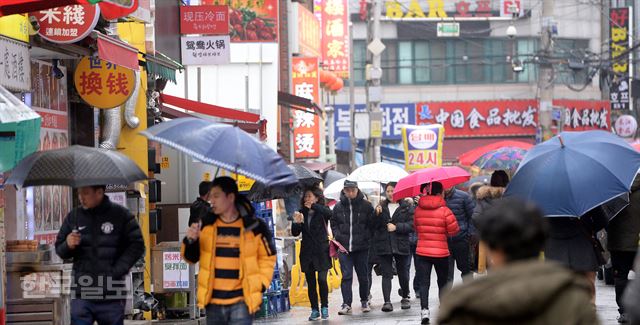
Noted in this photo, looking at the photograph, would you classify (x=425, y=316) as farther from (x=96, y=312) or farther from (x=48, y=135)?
(x=96, y=312)

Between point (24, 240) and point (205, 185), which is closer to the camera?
point (24, 240)

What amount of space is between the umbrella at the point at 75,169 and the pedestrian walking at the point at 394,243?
8.20 m

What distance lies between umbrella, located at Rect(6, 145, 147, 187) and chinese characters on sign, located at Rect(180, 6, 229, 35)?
10.8 metres

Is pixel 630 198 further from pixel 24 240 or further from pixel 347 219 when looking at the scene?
pixel 24 240

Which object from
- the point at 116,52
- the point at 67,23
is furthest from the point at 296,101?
the point at 67,23

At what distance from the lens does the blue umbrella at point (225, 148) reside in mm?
8883

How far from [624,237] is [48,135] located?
22.2ft

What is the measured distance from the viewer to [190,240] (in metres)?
8.95

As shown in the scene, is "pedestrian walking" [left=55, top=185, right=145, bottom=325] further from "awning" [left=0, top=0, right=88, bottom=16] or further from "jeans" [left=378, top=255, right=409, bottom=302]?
"jeans" [left=378, top=255, right=409, bottom=302]

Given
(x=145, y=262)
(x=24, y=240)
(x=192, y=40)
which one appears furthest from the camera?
(x=192, y=40)

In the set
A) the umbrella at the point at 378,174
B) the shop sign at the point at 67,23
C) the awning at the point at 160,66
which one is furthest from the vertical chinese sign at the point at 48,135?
the umbrella at the point at 378,174

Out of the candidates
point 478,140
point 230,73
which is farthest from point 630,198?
point 478,140

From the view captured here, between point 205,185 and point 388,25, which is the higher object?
point 388,25

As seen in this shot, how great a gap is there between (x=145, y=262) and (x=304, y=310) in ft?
10.8
